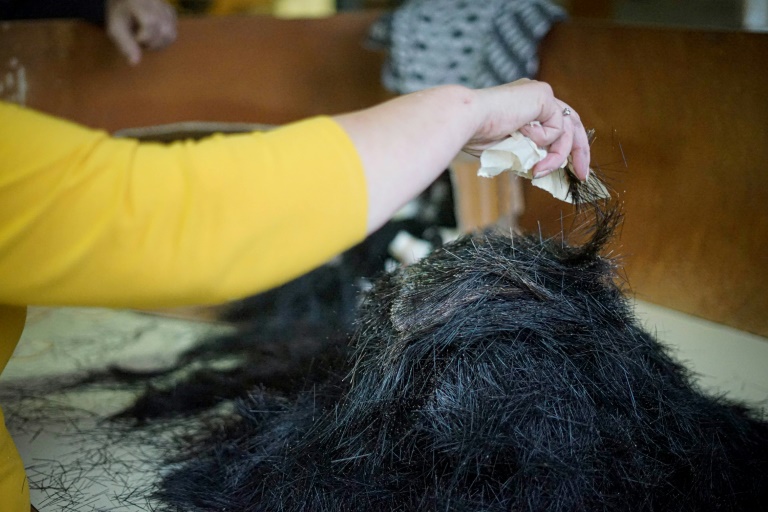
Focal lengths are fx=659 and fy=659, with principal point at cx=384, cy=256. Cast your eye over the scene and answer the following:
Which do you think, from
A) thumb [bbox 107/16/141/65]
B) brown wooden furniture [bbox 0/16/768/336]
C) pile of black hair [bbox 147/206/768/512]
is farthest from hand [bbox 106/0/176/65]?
pile of black hair [bbox 147/206/768/512]

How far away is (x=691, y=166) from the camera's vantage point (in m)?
0.71

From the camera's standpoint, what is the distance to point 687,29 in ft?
2.28

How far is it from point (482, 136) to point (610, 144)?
19 cm

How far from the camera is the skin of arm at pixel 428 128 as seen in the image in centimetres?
38

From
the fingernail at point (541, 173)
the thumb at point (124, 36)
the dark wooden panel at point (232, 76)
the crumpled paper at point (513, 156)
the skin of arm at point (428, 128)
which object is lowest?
the dark wooden panel at point (232, 76)

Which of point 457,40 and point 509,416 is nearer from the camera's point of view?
point 509,416

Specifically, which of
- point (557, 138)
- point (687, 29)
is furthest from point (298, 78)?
point (557, 138)

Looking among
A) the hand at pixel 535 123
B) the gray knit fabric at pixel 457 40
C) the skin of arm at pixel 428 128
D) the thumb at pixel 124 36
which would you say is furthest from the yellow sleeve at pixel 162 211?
the thumb at pixel 124 36

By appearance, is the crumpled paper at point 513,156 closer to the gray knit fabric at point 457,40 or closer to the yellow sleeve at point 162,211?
the yellow sleeve at point 162,211

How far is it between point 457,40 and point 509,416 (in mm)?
725

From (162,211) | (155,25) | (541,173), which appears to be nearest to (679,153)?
(541,173)

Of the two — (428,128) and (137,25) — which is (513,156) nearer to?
(428,128)

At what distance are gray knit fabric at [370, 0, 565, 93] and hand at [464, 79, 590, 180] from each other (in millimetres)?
456

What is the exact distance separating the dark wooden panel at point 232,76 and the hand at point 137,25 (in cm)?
5
